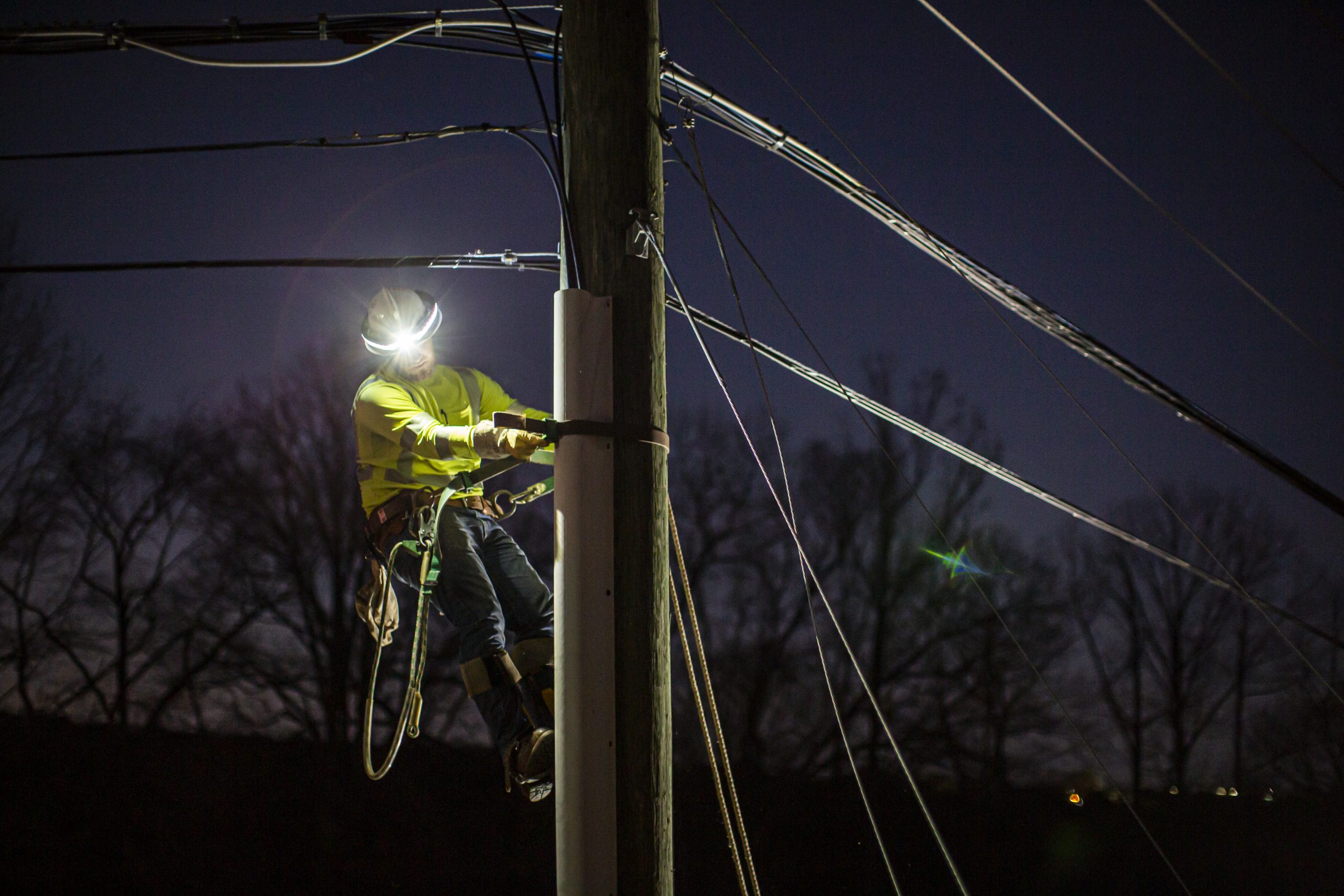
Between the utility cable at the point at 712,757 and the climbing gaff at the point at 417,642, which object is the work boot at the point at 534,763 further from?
the utility cable at the point at 712,757

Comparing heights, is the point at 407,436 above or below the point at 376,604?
above

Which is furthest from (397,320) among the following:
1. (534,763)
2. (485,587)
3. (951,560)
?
(951,560)

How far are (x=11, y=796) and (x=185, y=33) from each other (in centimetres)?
2605

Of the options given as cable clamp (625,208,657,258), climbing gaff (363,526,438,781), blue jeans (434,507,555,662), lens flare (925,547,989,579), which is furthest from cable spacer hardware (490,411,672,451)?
lens flare (925,547,989,579)

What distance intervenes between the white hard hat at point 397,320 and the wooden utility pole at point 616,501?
125 cm

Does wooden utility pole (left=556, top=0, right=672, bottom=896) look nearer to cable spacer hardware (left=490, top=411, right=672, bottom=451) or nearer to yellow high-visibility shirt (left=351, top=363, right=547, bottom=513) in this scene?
cable spacer hardware (left=490, top=411, right=672, bottom=451)

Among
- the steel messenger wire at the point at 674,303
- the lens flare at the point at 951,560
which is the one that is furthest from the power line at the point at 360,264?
the lens flare at the point at 951,560

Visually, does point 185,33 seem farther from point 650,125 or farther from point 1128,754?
point 1128,754

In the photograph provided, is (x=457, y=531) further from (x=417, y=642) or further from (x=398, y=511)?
(x=417, y=642)

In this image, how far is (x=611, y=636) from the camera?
253 centimetres

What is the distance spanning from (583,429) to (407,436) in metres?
1.24

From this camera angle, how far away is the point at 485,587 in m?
3.48

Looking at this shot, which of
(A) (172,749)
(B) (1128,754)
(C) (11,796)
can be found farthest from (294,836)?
(B) (1128,754)

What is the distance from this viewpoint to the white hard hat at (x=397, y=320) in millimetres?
3729
